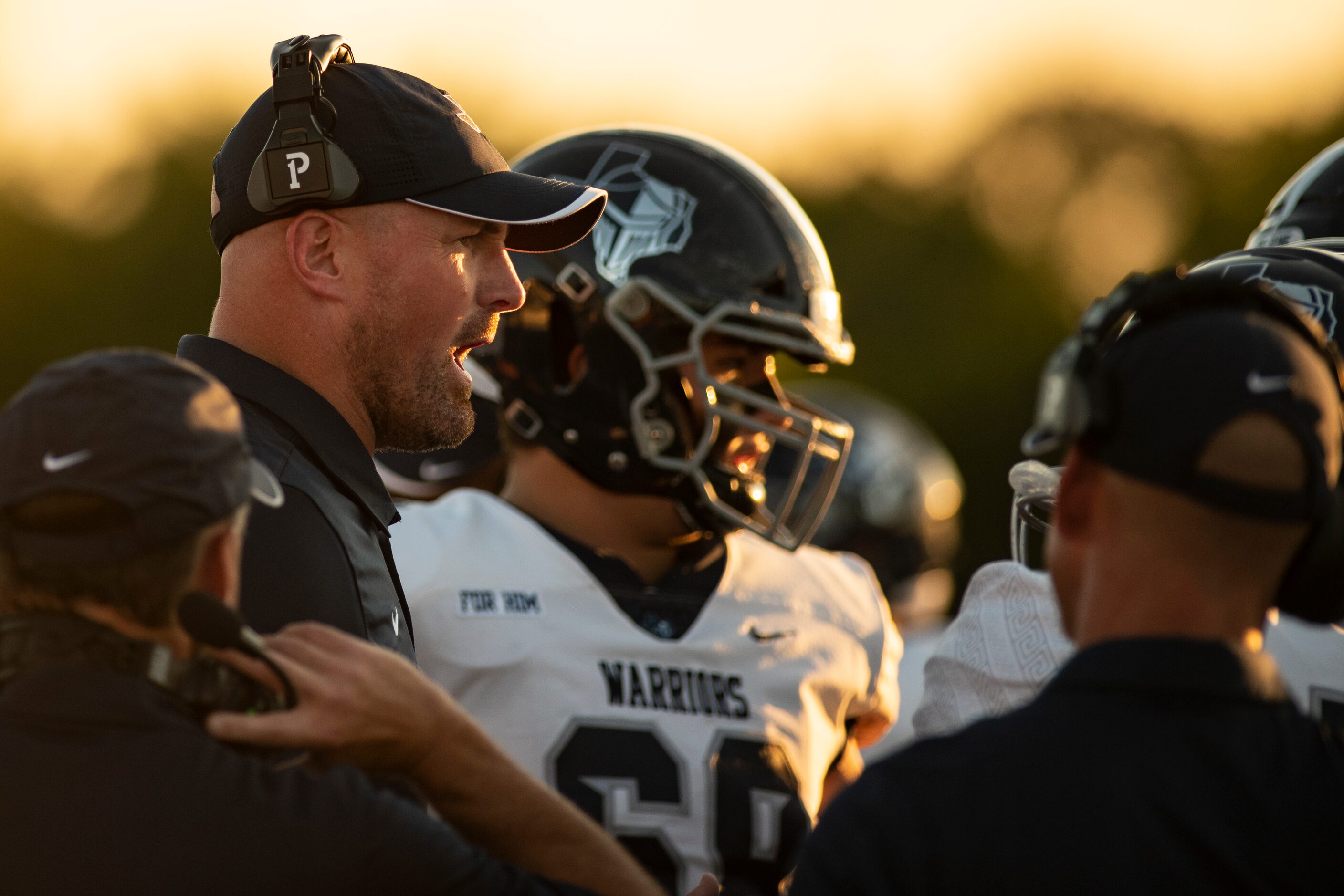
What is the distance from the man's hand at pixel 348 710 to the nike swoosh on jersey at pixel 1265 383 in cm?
94

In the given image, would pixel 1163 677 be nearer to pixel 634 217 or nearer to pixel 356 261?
pixel 356 261

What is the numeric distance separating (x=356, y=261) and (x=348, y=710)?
3.60 feet

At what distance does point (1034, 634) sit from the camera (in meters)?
2.47

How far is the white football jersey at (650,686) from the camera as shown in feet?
10.7

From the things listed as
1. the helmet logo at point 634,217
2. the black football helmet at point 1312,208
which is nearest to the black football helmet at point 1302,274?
the black football helmet at point 1312,208

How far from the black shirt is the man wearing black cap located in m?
0.77

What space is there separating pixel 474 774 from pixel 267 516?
487 millimetres

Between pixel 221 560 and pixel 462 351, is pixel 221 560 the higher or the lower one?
the higher one

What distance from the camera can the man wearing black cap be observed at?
2596 mm

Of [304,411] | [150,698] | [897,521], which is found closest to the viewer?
[150,698]

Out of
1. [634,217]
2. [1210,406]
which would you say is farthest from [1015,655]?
[634,217]

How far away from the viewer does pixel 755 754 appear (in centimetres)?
337

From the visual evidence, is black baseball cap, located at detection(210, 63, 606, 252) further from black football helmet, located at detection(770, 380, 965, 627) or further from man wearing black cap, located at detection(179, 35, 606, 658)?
black football helmet, located at detection(770, 380, 965, 627)

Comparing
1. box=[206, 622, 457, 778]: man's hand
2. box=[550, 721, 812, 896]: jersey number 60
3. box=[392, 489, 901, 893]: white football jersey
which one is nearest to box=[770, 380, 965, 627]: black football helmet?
box=[392, 489, 901, 893]: white football jersey
